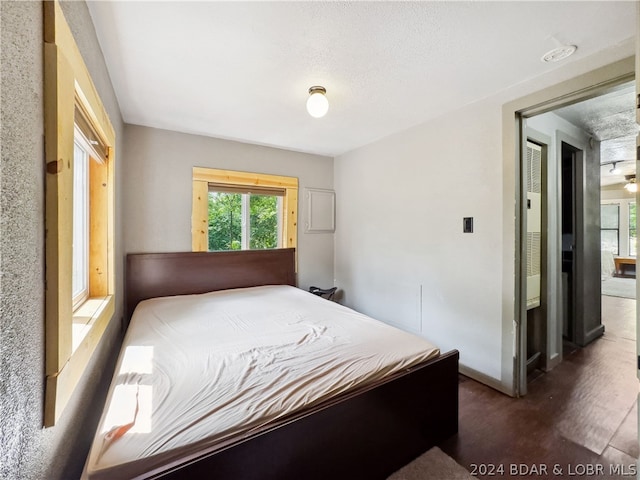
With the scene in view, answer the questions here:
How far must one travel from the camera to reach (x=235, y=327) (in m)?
2.00

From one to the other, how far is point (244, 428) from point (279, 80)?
6.83ft

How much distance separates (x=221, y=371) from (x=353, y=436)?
68cm

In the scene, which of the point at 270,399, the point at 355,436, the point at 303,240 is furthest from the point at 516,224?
the point at 303,240

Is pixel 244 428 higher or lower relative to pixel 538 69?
lower

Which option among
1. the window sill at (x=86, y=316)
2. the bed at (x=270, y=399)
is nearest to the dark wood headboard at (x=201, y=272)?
the bed at (x=270, y=399)

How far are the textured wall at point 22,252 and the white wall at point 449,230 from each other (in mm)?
2588

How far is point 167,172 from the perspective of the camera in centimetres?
300

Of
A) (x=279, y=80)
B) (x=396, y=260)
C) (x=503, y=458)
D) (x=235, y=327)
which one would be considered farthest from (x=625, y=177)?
(x=235, y=327)

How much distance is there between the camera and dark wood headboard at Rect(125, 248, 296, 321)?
9.24ft

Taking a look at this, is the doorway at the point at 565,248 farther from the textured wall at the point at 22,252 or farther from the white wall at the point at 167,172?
the white wall at the point at 167,172

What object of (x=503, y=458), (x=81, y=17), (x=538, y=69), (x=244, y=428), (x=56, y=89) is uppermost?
(x=538, y=69)

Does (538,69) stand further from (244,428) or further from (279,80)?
(244,428)

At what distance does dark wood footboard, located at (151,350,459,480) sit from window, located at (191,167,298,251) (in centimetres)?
249

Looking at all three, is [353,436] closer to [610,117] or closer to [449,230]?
[449,230]
